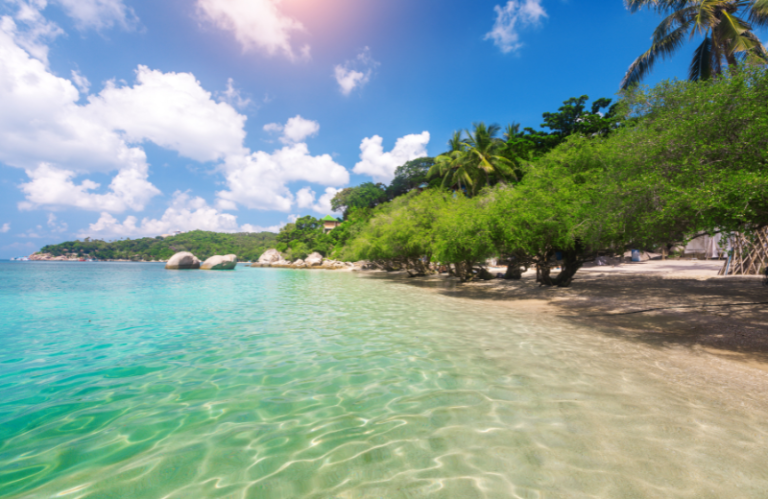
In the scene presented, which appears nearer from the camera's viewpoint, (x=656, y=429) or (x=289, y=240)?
(x=656, y=429)

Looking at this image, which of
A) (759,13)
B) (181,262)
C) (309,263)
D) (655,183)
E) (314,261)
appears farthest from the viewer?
(309,263)

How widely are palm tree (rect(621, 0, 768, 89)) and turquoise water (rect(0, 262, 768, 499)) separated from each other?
47.7ft

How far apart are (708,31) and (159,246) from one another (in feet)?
475

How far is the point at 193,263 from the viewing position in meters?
48.9

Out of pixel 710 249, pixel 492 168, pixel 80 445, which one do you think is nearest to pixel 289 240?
pixel 492 168

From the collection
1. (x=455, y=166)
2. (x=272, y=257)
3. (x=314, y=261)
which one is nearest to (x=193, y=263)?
(x=314, y=261)

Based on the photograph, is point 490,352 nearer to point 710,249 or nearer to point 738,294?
point 738,294

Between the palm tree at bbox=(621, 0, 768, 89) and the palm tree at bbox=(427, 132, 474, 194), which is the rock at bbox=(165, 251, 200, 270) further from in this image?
the palm tree at bbox=(621, 0, 768, 89)

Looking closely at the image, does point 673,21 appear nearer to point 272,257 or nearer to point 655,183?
point 655,183

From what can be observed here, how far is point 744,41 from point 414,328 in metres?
19.2

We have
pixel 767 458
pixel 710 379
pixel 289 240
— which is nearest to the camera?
pixel 767 458

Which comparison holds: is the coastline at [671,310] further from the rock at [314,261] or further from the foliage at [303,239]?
the foliage at [303,239]

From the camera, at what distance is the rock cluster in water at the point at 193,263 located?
47125 millimetres

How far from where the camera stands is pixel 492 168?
2883 centimetres
